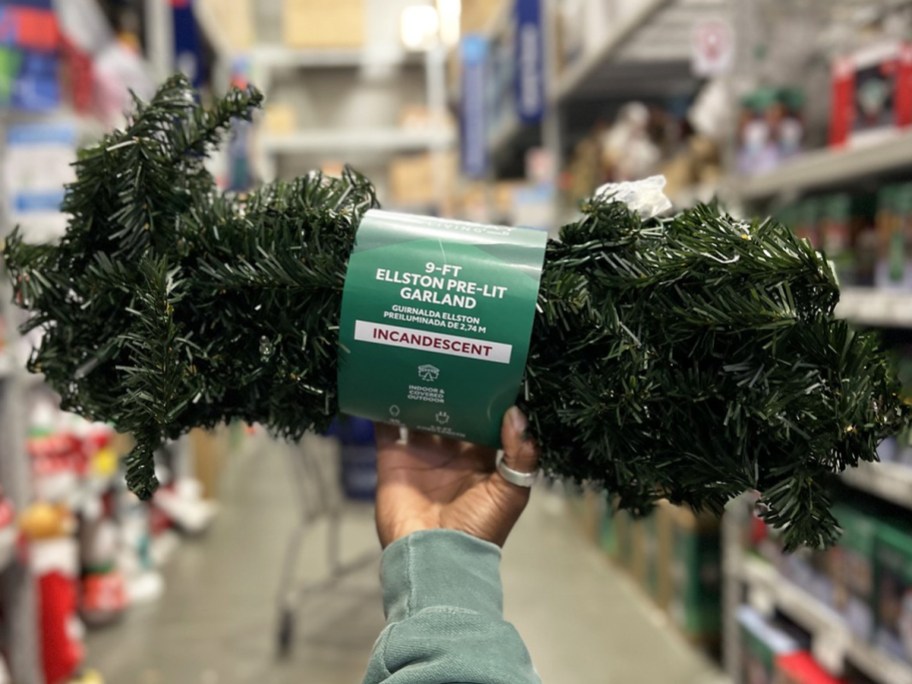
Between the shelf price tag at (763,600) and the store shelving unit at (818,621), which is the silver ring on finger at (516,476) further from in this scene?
the shelf price tag at (763,600)

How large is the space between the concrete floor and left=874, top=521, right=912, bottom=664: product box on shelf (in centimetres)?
72

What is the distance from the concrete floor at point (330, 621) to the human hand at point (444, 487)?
57.7 inches

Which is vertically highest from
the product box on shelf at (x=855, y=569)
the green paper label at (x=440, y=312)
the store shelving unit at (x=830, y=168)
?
the store shelving unit at (x=830, y=168)

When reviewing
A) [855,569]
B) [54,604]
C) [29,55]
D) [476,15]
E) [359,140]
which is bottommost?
[54,604]

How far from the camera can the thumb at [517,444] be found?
0.61 m

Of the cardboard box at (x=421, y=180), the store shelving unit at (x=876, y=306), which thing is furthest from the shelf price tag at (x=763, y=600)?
the cardboard box at (x=421, y=180)

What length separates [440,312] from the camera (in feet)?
1.91

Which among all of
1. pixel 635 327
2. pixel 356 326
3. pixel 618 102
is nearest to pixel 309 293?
pixel 356 326

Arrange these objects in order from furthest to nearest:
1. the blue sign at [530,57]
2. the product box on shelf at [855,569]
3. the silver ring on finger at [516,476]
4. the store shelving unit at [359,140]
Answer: the store shelving unit at [359,140] → the blue sign at [530,57] → the product box on shelf at [855,569] → the silver ring on finger at [516,476]

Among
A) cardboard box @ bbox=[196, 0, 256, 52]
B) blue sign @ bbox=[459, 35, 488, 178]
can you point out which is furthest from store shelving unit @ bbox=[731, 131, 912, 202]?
blue sign @ bbox=[459, 35, 488, 178]

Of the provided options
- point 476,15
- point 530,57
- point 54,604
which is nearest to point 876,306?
point 54,604

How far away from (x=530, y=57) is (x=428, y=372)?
316cm

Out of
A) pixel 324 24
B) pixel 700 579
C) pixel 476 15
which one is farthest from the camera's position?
pixel 324 24

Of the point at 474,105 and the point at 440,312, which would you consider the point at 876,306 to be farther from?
the point at 474,105
